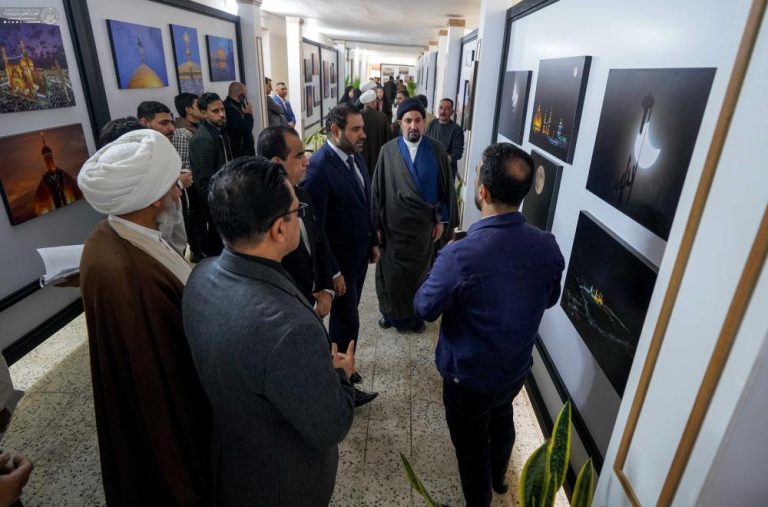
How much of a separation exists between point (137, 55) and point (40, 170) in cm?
161

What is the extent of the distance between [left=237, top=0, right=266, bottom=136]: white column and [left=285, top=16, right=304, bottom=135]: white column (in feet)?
12.8

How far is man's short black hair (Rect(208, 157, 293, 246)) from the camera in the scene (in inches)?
38.9

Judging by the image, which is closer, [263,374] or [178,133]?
[263,374]

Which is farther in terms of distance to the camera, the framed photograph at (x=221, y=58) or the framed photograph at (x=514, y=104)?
the framed photograph at (x=221, y=58)

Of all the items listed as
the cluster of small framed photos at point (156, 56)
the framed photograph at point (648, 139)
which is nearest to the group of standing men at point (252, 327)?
the framed photograph at point (648, 139)

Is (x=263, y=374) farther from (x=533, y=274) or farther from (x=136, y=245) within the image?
(x=533, y=274)

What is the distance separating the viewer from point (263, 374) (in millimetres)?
943

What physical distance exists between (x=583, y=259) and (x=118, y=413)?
191cm

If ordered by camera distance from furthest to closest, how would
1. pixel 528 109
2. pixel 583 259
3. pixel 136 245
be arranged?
1. pixel 528 109
2. pixel 583 259
3. pixel 136 245

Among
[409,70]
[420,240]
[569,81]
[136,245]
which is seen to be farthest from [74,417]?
[409,70]

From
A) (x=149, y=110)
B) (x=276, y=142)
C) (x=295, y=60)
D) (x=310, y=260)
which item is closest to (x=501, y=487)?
(x=310, y=260)

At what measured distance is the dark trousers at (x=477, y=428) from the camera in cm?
160

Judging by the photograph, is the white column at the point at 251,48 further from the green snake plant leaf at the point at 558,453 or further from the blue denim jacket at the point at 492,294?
the green snake plant leaf at the point at 558,453

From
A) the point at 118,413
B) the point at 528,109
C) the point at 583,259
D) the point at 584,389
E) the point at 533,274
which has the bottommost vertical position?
the point at 584,389
